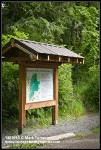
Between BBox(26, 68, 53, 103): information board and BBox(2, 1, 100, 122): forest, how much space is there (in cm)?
126

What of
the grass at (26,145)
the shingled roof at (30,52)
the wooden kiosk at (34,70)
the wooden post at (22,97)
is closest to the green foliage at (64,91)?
the wooden kiosk at (34,70)

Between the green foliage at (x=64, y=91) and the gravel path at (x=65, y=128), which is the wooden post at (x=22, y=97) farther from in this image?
the green foliage at (x=64, y=91)

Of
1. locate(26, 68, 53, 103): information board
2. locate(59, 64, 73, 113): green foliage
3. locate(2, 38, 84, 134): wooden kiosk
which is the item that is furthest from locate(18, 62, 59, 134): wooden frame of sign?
locate(59, 64, 73, 113): green foliage

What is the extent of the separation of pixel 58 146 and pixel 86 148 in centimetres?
68

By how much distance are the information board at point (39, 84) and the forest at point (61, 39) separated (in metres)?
1.26

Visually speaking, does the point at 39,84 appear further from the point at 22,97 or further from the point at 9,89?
the point at 9,89

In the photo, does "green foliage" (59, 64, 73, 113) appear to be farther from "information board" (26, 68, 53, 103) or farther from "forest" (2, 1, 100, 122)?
"information board" (26, 68, 53, 103)

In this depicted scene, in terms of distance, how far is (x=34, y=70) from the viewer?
8.90 meters

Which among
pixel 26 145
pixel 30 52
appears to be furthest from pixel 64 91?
pixel 26 145

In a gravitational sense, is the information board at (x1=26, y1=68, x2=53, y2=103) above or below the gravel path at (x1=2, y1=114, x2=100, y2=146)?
above

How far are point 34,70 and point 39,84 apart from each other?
50 centimetres

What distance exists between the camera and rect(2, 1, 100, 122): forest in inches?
403

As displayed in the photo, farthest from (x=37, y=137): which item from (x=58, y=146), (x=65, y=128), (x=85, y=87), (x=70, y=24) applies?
(x=70, y=24)

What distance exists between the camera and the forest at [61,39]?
1023cm
